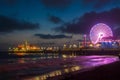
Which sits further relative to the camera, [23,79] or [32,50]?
[32,50]

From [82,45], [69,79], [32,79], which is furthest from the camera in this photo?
[82,45]

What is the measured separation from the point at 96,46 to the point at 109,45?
6.93 metres

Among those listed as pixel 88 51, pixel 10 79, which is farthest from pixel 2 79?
pixel 88 51

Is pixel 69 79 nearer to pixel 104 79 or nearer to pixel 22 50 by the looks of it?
pixel 104 79

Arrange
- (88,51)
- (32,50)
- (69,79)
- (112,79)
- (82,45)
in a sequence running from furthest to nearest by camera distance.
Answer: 1. (32,50)
2. (82,45)
3. (88,51)
4. (69,79)
5. (112,79)

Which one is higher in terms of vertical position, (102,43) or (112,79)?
(102,43)

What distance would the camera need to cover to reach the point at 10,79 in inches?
879

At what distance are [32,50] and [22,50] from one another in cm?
791

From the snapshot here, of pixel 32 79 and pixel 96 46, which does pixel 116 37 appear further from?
pixel 32 79

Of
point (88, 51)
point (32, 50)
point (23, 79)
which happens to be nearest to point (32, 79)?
point (23, 79)

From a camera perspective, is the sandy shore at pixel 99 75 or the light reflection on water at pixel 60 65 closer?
the sandy shore at pixel 99 75

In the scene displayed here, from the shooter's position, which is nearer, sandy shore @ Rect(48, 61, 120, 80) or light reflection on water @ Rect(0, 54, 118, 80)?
sandy shore @ Rect(48, 61, 120, 80)

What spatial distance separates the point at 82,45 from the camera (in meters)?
152

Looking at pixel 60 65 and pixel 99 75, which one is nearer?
pixel 99 75
